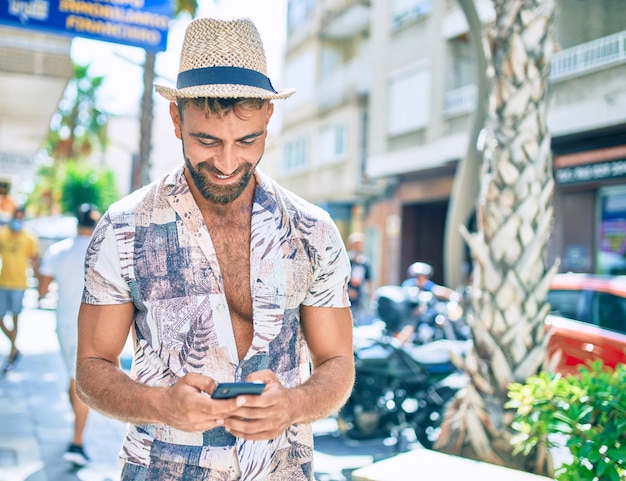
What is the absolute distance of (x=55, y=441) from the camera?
6.53 metres

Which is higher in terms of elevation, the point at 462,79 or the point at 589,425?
the point at 462,79

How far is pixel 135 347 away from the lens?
206 centimetres

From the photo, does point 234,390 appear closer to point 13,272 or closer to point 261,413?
point 261,413

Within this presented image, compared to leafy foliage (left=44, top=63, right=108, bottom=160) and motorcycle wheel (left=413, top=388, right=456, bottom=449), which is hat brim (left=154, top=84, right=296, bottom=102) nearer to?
motorcycle wheel (left=413, top=388, right=456, bottom=449)

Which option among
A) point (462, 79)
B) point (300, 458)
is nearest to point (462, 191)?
point (300, 458)

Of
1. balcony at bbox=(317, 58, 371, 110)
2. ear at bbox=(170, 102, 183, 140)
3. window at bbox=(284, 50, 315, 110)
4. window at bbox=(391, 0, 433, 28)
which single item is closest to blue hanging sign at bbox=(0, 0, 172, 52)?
ear at bbox=(170, 102, 183, 140)

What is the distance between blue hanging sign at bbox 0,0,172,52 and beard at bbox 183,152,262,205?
15.6 feet

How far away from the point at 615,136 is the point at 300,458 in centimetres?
1407

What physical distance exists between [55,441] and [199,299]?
5.23m

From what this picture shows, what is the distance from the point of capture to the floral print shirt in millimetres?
1936

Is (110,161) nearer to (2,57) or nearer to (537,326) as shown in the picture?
(2,57)

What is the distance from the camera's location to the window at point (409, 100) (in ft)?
68.1

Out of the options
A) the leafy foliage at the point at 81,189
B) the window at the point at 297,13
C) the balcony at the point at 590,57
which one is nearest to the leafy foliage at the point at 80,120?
the leafy foliage at the point at 81,189

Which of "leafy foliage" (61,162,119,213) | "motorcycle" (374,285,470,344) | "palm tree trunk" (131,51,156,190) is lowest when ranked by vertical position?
"motorcycle" (374,285,470,344)
